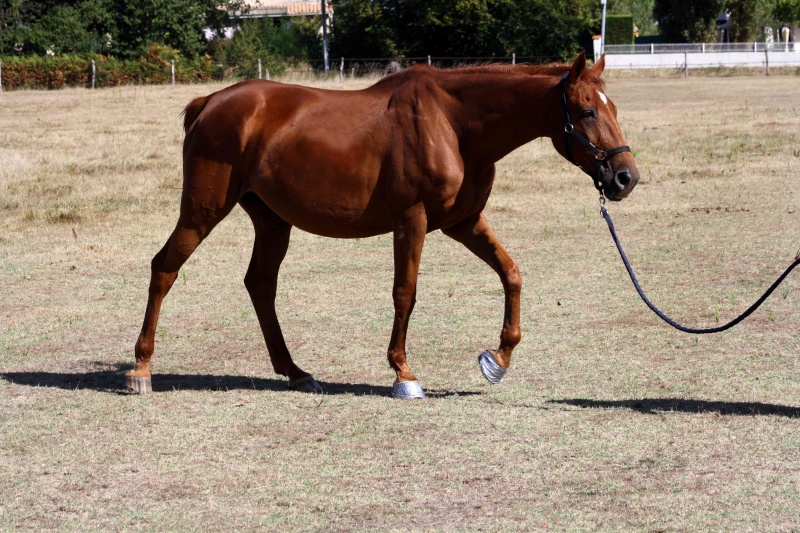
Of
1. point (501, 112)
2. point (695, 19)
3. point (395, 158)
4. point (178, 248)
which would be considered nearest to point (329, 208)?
point (395, 158)

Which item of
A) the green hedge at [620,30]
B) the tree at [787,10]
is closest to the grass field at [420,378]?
the green hedge at [620,30]

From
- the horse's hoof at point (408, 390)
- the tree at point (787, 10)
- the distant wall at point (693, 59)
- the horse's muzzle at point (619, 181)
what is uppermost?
the tree at point (787, 10)

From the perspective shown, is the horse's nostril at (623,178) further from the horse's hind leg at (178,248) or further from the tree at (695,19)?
the tree at (695,19)

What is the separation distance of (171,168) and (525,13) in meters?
36.4

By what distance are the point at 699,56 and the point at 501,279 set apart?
173ft

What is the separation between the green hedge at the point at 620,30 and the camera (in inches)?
2534

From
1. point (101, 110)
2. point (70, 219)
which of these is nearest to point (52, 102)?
point (101, 110)

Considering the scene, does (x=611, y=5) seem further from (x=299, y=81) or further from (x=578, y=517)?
(x=578, y=517)

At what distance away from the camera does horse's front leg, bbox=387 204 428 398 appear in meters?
6.82

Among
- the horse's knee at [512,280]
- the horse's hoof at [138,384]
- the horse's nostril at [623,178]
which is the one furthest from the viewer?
the horse's hoof at [138,384]

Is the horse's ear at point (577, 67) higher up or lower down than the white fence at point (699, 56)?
lower down

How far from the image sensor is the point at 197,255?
40.9 feet

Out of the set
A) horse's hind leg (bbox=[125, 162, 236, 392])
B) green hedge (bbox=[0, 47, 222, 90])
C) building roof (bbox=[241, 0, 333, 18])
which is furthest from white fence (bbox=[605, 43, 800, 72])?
horse's hind leg (bbox=[125, 162, 236, 392])

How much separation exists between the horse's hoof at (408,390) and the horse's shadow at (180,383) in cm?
16
